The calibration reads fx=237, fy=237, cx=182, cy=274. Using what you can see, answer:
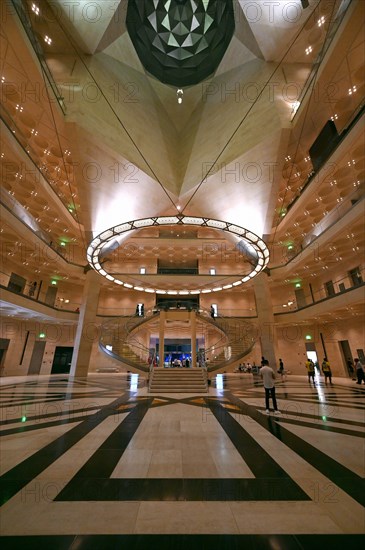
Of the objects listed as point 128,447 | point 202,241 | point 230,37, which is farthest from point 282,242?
point 128,447

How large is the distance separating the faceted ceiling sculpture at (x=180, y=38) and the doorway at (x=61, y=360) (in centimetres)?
3114

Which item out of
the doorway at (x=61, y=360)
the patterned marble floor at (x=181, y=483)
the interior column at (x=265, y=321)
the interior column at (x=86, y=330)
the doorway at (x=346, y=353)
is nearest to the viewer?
the patterned marble floor at (x=181, y=483)

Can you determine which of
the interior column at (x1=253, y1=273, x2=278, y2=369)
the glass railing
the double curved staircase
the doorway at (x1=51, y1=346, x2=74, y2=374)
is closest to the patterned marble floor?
the double curved staircase

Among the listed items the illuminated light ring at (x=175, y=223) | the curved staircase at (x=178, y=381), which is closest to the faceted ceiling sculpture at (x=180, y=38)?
the illuminated light ring at (x=175, y=223)

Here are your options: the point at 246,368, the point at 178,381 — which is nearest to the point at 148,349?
the point at 178,381

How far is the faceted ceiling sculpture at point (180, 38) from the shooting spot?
953 inches

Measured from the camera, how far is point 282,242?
25.9 metres

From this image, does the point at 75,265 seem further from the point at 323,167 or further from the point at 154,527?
the point at 154,527

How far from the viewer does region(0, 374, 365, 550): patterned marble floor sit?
6.80 feet

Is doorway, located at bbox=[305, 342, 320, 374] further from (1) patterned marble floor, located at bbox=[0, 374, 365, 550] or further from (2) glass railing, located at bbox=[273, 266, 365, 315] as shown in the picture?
(1) patterned marble floor, located at bbox=[0, 374, 365, 550]

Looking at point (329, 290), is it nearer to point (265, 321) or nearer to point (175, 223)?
point (265, 321)

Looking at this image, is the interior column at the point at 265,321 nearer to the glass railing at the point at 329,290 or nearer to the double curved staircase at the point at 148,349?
the double curved staircase at the point at 148,349

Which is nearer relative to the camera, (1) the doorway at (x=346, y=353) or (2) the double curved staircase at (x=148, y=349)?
(2) the double curved staircase at (x=148, y=349)

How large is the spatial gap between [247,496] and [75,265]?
23.6 meters
